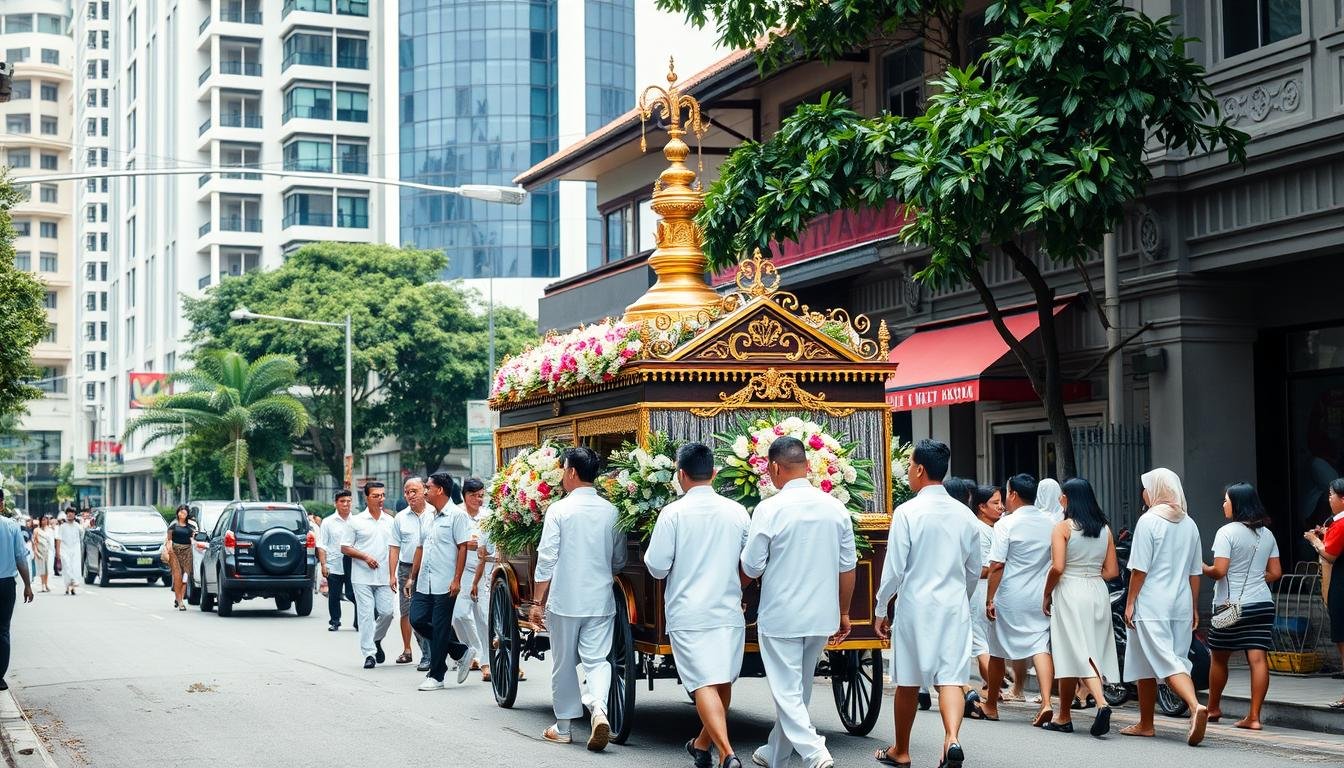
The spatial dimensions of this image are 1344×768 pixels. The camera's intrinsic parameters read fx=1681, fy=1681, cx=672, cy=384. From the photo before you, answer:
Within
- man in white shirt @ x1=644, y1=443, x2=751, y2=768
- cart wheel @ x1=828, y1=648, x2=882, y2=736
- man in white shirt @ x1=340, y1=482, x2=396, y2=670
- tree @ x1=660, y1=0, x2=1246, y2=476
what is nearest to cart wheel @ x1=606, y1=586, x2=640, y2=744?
man in white shirt @ x1=644, y1=443, x2=751, y2=768

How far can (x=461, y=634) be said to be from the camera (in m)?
15.3

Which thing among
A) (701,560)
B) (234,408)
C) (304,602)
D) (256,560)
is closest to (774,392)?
(701,560)

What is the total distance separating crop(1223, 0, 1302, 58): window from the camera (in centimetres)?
1616

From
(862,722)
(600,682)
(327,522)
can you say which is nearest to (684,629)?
(600,682)

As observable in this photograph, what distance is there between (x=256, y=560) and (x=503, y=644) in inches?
545

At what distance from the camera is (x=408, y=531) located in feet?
54.1

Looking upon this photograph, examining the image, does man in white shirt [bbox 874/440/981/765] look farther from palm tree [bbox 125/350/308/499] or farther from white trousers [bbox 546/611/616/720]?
palm tree [bbox 125/350/308/499]

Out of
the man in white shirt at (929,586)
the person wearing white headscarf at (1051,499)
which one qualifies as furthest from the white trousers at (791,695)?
the person wearing white headscarf at (1051,499)

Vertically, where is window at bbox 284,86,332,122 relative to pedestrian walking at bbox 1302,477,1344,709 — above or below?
above

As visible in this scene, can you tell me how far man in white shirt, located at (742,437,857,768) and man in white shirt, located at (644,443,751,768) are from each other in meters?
0.26

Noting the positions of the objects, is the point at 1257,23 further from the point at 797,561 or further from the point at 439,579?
the point at 797,561

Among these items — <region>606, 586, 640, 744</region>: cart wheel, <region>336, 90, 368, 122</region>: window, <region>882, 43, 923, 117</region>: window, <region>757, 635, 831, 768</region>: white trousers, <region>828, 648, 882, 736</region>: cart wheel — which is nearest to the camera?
<region>757, 635, 831, 768</region>: white trousers

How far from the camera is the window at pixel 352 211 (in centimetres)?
8081

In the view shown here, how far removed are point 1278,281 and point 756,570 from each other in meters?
10.1
